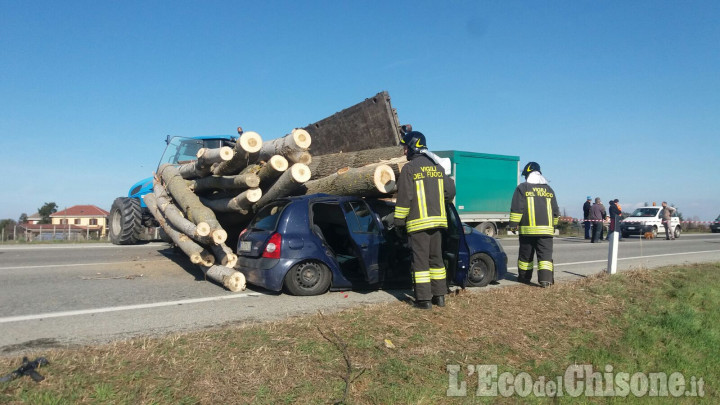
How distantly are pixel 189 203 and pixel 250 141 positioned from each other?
1911mm

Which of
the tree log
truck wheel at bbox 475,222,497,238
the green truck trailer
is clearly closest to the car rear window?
the tree log

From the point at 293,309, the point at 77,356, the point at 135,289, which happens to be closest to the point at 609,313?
the point at 293,309

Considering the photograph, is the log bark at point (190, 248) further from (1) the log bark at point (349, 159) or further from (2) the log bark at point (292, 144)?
(1) the log bark at point (349, 159)

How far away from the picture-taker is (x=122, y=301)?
6527mm

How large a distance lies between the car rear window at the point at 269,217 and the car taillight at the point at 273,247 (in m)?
0.16

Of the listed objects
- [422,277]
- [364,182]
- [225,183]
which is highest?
[225,183]

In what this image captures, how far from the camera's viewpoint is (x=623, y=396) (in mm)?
4301

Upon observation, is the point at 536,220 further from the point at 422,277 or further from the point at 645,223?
the point at 645,223

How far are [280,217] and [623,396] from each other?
443cm

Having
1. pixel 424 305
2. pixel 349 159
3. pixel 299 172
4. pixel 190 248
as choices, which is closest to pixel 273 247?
pixel 299 172

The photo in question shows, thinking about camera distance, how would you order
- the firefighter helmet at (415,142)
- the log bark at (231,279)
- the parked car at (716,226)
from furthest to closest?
the parked car at (716,226)
the log bark at (231,279)
the firefighter helmet at (415,142)

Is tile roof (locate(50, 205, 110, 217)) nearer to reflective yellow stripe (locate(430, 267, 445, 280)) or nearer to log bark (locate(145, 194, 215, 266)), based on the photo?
log bark (locate(145, 194, 215, 266))

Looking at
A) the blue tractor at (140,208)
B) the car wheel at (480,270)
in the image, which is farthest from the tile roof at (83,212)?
the car wheel at (480,270)

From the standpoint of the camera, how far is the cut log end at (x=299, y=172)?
7.72 metres
